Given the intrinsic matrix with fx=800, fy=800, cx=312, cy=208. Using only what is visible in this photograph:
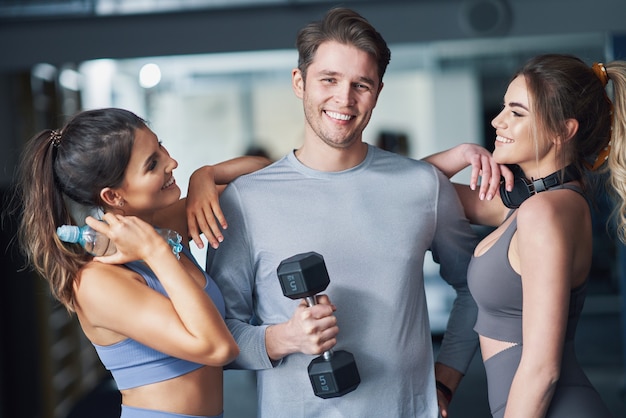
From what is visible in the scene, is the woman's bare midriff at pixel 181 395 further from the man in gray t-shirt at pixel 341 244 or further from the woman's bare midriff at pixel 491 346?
the woman's bare midriff at pixel 491 346

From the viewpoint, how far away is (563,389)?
1780 mm

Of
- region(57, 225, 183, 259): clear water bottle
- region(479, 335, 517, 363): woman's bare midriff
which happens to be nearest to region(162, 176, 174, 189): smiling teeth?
region(57, 225, 183, 259): clear water bottle

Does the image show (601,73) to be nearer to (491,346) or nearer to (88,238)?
(491,346)

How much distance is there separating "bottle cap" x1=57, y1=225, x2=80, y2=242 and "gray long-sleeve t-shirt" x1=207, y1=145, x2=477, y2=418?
371 millimetres

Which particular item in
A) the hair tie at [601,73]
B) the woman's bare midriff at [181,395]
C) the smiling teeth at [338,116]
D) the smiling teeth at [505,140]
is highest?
the hair tie at [601,73]

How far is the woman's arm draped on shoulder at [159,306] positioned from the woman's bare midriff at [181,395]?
0.15 metres

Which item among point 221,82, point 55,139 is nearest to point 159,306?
point 55,139

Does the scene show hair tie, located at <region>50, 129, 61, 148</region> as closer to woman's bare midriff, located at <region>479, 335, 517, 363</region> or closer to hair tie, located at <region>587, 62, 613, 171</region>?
woman's bare midriff, located at <region>479, 335, 517, 363</region>

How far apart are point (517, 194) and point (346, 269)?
1.43ft

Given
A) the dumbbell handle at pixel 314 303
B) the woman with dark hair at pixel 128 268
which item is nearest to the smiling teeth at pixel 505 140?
the dumbbell handle at pixel 314 303

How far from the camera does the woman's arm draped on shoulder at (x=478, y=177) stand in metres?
1.91

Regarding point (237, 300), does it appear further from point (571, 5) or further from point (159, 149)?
point (571, 5)

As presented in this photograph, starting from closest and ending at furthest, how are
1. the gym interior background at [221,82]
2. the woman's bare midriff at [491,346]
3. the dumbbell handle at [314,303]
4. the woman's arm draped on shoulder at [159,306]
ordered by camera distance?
the woman's arm draped on shoulder at [159,306] → the dumbbell handle at [314,303] → the woman's bare midriff at [491,346] → the gym interior background at [221,82]

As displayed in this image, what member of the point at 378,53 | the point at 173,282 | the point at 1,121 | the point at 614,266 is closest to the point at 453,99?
the point at 614,266
